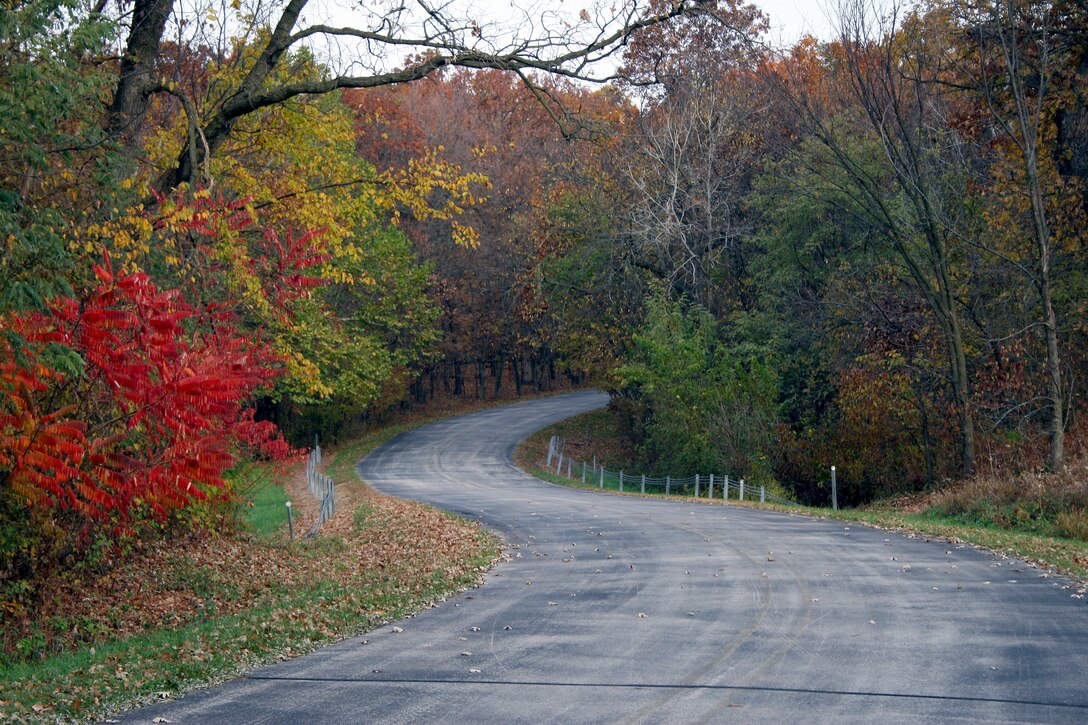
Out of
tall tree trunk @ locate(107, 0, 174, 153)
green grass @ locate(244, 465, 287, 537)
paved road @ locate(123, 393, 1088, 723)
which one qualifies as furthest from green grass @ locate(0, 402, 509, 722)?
tall tree trunk @ locate(107, 0, 174, 153)

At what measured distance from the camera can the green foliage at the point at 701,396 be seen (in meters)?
36.6

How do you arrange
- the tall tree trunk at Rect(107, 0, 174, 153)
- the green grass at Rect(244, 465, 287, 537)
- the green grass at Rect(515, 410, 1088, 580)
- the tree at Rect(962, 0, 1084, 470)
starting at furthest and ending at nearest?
the green grass at Rect(244, 465, 287, 537) < the tree at Rect(962, 0, 1084, 470) < the green grass at Rect(515, 410, 1088, 580) < the tall tree trunk at Rect(107, 0, 174, 153)

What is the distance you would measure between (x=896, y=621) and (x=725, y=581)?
3.17m

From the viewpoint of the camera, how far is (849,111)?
3359 centimetres

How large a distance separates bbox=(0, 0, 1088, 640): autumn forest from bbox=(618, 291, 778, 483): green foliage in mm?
140

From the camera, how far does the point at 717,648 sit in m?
9.45

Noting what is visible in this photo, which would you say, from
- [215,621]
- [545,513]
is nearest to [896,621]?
[215,621]

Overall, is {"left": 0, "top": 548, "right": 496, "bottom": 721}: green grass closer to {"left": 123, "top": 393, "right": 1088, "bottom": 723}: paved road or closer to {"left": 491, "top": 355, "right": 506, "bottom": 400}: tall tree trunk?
{"left": 123, "top": 393, "right": 1088, "bottom": 723}: paved road

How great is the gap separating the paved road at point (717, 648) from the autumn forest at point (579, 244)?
11.5ft

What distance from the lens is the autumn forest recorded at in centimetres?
1106

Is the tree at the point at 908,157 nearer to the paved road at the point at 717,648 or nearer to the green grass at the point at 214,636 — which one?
the paved road at the point at 717,648

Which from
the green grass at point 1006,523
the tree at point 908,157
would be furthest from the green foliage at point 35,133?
the tree at point 908,157

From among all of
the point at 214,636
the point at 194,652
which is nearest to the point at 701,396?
the point at 214,636

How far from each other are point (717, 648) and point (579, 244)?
3789 cm
